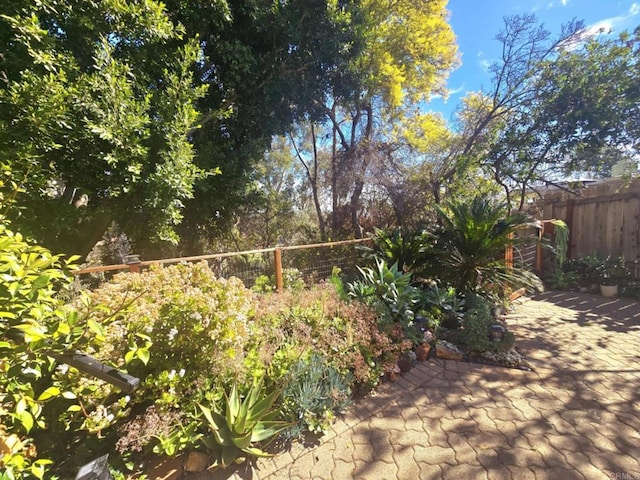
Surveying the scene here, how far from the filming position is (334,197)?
7.71 metres

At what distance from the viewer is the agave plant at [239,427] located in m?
1.61

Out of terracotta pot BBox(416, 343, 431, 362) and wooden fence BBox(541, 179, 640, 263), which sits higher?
wooden fence BBox(541, 179, 640, 263)

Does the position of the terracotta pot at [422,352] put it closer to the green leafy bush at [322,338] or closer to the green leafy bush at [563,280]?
the green leafy bush at [322,338]

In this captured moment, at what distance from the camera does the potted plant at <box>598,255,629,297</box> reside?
16.8ft

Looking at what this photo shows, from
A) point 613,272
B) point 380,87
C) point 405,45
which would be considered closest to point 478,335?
point 613,272

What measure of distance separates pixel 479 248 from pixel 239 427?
3.66 meters

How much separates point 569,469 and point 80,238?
20.4 feet

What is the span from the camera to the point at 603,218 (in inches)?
225

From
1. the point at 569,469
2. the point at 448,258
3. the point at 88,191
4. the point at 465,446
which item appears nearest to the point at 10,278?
the point at 465,446

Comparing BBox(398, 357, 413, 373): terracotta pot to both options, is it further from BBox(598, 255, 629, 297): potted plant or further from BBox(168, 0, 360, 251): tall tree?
BBox(598, 255, 629, 297): potted plant

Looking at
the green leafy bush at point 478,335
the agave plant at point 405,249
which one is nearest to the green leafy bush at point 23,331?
the green leafy bush at point 478,335

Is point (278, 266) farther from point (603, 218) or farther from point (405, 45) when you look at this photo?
point (603, 218)

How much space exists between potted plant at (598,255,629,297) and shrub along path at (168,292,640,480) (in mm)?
2902

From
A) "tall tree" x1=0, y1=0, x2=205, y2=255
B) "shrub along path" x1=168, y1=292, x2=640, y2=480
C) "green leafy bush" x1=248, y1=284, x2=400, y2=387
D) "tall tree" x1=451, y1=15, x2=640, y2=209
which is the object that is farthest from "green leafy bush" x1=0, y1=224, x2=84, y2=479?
"tall tree" x1=451, y1=15, x2=640, y2=209
